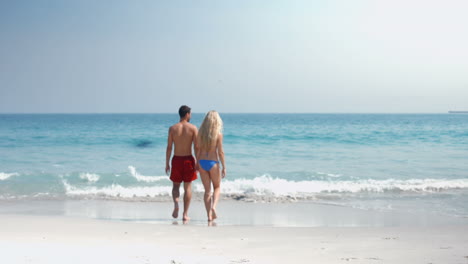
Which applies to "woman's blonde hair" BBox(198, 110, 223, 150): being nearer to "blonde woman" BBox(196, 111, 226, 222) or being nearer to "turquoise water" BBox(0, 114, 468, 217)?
"blonde woman" BBox(196, 111, 226, 222)

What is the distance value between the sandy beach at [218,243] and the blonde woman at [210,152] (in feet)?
1.77

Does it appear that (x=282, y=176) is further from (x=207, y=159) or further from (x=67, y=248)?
(x=67, y=248)

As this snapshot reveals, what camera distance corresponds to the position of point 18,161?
51.2ft

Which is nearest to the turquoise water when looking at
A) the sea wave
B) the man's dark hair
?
the sea wave

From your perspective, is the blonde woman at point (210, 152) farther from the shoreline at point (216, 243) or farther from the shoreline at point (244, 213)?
the shoreline at point (216, 243)

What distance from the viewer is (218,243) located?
4660 millimetres

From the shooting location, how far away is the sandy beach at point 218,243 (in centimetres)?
395

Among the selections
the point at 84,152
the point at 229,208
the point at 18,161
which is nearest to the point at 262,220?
the point at 229,208

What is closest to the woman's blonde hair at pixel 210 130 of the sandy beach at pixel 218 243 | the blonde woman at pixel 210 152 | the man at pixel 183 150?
the blonde woman at pixel 210 152

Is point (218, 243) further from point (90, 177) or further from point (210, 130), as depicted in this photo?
point (90, 177)

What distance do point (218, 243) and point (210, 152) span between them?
176cm

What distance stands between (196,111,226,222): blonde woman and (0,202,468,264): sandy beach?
539 mm

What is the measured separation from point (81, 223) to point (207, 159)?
6.26 ft

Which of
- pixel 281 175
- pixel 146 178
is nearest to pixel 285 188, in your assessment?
pixel 281 175
